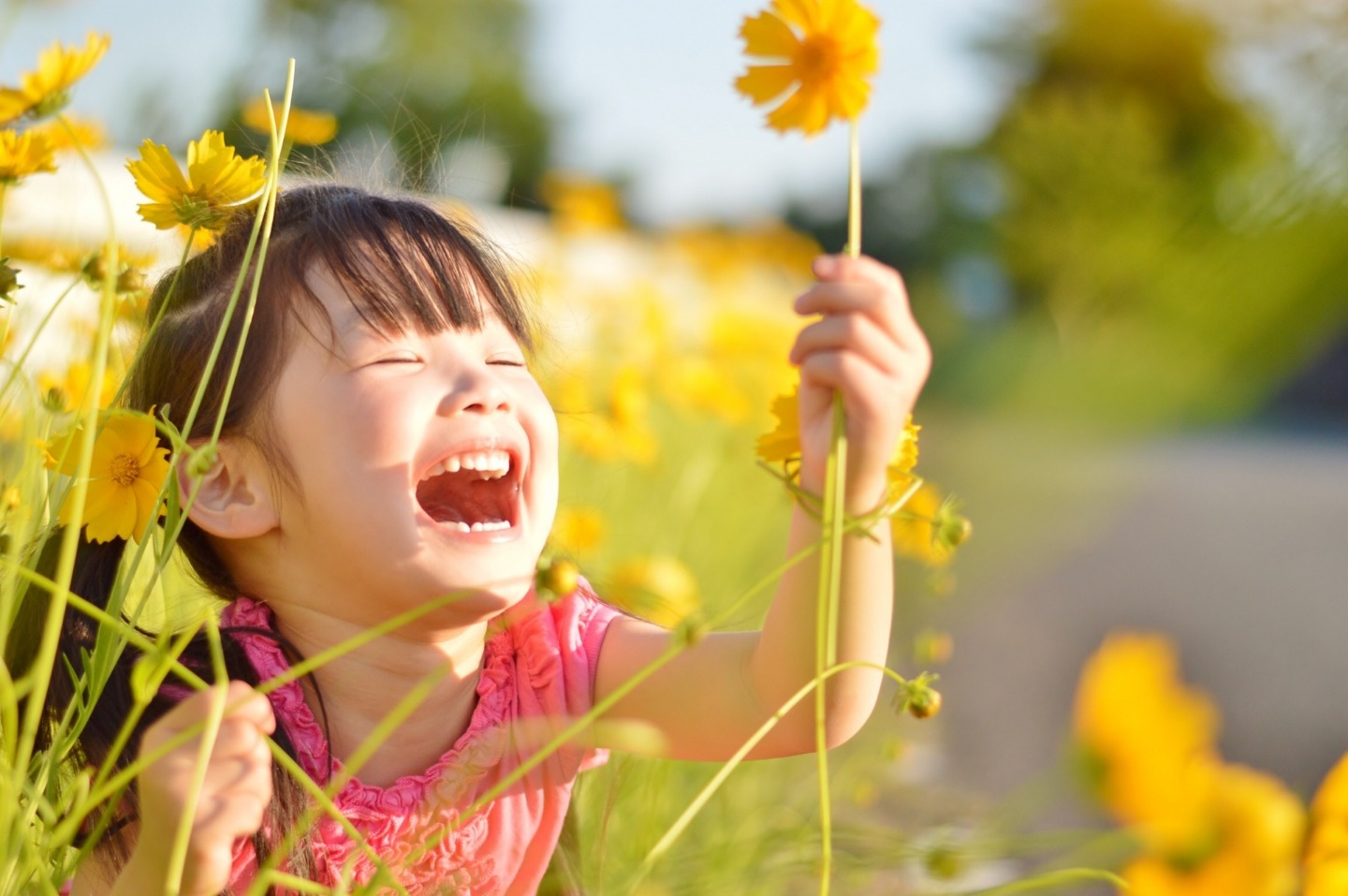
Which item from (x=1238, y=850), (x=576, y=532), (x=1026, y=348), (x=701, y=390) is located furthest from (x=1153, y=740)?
(x=1026, y=348)

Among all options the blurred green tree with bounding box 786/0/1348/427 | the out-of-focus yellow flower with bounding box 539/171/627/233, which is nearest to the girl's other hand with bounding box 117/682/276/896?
the out-of-focus yellow flower with bounding box 539/171/627/233

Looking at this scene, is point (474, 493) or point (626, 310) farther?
point (626, 310)

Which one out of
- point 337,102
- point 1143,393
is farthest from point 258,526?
→ point 1143,393

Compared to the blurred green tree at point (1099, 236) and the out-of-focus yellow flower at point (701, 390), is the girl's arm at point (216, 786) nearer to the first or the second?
the out-of-focus yellow flower at point (701, 390)

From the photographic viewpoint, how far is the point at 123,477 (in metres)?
0.51

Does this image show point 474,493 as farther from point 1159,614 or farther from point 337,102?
point 337,102

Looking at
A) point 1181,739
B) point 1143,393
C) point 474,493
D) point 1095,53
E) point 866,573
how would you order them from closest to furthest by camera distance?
point 1181,739 < point 866,573 < point 474,493 < point 1143,393 < point 1095,53

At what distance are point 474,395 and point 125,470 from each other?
139 millimetres

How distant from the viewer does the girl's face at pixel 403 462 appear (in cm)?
56

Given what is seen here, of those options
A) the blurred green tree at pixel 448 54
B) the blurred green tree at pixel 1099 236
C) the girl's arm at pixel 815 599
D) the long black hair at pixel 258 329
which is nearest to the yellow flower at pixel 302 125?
the long black hair at pixel 258 329

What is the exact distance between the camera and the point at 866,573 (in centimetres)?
52

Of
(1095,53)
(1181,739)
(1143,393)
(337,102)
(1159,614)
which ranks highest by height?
(1095,53)

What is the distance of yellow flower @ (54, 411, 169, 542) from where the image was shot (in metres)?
0.50

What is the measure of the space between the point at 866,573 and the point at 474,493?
0.20 meters
